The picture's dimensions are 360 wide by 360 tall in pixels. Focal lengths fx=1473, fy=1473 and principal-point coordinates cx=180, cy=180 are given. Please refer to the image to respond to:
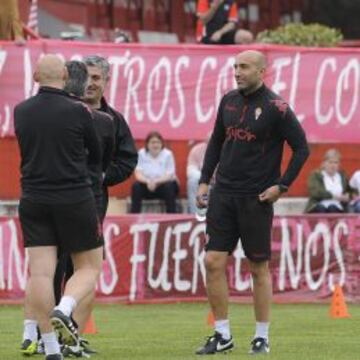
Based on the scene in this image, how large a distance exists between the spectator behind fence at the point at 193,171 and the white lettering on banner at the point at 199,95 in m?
0.38

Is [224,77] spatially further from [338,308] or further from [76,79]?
[76,79]

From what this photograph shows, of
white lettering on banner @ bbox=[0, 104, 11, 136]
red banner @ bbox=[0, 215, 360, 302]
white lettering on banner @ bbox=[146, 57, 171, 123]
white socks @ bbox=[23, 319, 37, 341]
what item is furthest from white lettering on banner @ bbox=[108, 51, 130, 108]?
white socks @ bbox=[23, 319, 37, 341]

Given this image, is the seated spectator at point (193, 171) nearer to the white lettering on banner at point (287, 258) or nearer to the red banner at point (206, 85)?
the red banner at point (206, 85)

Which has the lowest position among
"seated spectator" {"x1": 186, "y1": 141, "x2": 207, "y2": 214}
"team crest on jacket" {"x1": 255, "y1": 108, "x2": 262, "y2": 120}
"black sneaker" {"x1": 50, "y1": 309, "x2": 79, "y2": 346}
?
"seated spectator" {"x1": 186, "y1": 141, "x2": 207, "y2": 214}

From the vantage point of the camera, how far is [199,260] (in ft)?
54.8

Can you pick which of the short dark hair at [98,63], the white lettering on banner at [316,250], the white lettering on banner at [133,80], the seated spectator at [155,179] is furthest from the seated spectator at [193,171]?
the short dark hair at [98,63]

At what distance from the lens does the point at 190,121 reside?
18219 mm

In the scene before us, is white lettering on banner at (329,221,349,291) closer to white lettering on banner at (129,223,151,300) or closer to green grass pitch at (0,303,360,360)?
green grass pitch at (0,303,360,360)

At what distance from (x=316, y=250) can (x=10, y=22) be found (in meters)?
4.69

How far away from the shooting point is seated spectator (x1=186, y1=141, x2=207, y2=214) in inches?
730

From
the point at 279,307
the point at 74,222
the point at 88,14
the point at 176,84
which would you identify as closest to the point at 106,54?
the point at 176,84

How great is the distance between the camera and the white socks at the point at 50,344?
902 cm

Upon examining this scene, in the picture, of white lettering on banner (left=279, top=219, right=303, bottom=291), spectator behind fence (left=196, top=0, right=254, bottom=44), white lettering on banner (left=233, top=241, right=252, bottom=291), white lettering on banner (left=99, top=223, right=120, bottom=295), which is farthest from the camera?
spectator behind fence (left=196, top=0, right=254, bottom=44)

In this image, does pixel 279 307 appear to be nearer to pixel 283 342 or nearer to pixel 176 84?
pixel 176 84
